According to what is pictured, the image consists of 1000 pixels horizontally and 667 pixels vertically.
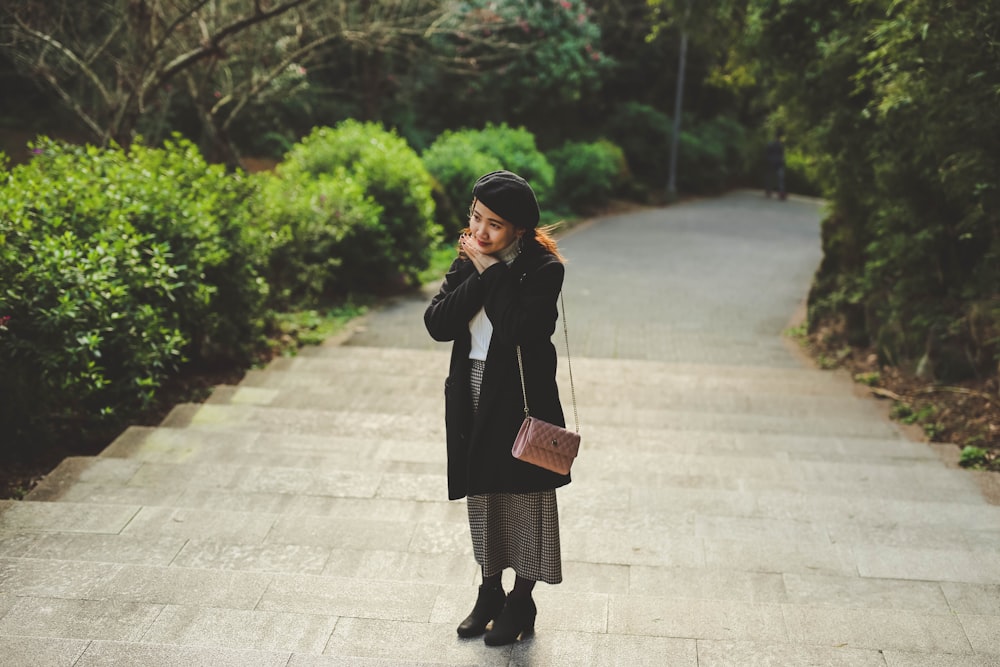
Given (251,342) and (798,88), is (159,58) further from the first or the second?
(798,88)

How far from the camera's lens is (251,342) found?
740cm

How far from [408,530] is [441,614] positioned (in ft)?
2.41

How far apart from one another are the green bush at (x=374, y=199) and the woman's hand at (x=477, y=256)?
22.7 feet

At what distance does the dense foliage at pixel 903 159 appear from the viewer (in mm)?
5652

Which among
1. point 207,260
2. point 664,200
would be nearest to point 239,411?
point 207,260

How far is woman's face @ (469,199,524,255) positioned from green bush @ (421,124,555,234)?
10.6 metres

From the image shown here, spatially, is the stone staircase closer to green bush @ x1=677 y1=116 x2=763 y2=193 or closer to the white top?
the white top

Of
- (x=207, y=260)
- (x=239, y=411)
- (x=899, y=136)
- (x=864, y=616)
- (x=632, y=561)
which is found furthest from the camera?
(x=899, y=136)

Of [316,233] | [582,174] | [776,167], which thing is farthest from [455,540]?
[776,167]

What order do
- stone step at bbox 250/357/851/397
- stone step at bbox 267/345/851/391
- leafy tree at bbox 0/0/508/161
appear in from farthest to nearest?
leafy tree at bbox 0/0/508/161 → stone step at bbox 267/345/851/391 → stone step at bbox 250/357/851/397

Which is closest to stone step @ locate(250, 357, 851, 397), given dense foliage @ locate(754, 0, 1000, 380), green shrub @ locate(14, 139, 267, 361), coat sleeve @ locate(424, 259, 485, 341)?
green shrub @ locate(14, 139, 267, 361)

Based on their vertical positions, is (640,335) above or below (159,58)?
below

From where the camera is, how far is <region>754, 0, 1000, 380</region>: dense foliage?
18.5 ft

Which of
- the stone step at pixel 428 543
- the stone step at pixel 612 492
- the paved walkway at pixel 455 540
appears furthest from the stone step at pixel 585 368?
the stone step at pixel 428 543
